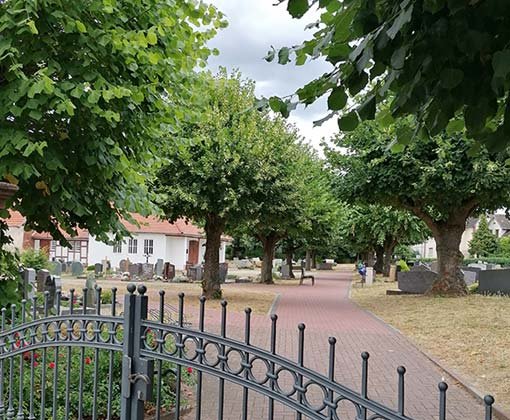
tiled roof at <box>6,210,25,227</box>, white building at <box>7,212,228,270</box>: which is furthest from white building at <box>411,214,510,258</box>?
tiled roof at <box>6,210,25,227</box>

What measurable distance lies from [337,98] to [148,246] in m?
48.5

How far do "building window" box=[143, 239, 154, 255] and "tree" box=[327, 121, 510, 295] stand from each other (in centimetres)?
3175

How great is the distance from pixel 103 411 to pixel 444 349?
7.53 m

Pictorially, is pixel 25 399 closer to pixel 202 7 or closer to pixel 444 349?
pixel 202 7

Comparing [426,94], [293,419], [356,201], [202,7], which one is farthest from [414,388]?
[356,201]

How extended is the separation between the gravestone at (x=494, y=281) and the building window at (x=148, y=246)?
32956 mm

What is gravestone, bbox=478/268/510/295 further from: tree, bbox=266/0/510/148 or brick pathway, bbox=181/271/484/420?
tree, bbox=266/0/510/148

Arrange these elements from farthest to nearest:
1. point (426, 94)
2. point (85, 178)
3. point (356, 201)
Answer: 1. point (356, 201)
2. point (85, 178)
3. point (426, 94)

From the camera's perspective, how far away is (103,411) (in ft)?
18.7

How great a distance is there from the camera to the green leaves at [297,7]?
8.30 ft

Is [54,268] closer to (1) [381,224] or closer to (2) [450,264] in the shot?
(2) [450,264]

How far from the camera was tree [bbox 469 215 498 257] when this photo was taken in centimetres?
A: 7088

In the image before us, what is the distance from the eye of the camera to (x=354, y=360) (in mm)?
9992

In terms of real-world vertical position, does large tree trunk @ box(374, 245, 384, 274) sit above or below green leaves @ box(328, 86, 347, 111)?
below
